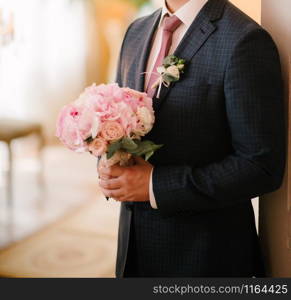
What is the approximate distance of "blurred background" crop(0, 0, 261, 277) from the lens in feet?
9.97

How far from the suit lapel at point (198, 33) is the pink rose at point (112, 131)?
183mm

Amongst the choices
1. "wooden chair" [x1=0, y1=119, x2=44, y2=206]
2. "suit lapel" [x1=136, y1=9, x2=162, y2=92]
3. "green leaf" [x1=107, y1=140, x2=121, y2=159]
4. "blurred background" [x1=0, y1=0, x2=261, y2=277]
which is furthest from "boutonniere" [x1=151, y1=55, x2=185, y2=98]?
"wooden chair" [x1=0, y1=119, x2=44, y2=206]

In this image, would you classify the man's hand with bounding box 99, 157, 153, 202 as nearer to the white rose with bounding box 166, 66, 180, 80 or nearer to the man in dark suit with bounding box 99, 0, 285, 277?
the man in dark suit with bounding box 99, 0, 285, 277

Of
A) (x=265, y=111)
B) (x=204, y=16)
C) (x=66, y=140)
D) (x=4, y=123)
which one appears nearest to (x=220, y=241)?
(x=265, y=111)

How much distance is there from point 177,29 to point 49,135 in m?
2.46

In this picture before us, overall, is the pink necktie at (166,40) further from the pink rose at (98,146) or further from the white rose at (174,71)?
the pink rose at (98,146)

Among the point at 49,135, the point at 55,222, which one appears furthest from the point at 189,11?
the point at 55,222

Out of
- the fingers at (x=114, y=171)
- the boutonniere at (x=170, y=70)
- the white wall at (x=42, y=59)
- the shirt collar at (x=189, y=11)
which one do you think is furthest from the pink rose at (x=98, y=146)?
the white wall at (x=42, y=59)

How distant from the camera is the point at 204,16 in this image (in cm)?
126

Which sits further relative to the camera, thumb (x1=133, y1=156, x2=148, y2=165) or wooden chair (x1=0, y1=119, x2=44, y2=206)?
wooden chair (x1=0, y1=119, x2=44, y2=206)

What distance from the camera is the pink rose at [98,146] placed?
1.13 m

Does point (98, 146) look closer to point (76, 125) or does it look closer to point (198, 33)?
point (76, 125)

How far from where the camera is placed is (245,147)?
1.17 m
